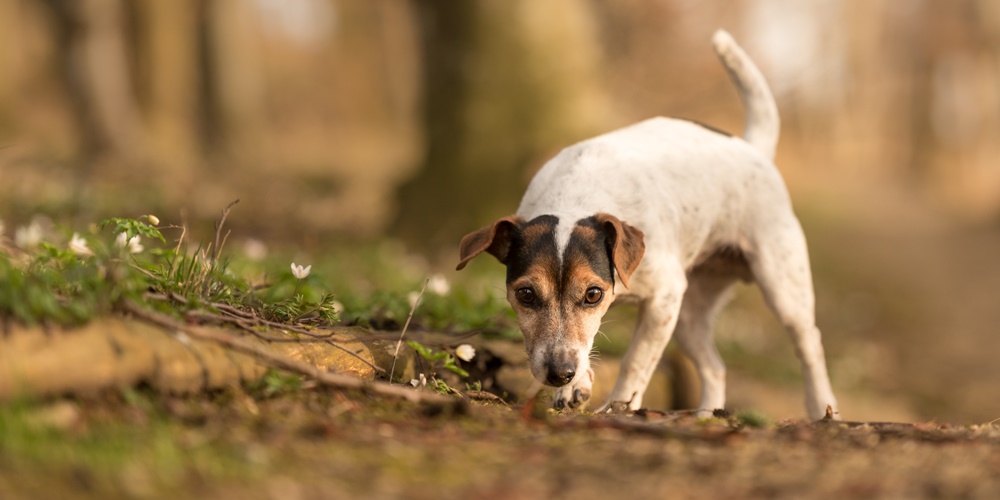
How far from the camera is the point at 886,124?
47.1m

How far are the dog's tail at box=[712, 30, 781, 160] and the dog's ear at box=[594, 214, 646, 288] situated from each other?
211 cm

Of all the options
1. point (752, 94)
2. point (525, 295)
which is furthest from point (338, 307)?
point (752, 94)

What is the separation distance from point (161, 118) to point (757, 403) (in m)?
15.0

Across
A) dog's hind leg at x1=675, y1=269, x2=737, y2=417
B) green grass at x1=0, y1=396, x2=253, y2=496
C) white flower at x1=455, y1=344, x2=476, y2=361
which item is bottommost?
green grass at x1=0, y1=396, x2=253, y2=496

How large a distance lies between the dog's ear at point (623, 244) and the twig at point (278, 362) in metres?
1.34

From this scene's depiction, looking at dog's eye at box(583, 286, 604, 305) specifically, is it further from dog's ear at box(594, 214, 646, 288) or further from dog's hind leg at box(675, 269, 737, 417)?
dog's hind leg at box(675, 269, 737, 417)

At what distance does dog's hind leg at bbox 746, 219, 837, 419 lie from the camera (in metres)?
6.00

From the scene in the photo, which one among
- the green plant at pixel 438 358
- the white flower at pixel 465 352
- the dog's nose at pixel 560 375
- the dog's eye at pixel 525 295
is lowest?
the green plant at pixel 438 358

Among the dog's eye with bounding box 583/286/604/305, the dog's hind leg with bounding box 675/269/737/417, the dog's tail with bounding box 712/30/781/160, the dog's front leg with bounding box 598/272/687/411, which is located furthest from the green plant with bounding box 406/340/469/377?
the dog's tail with bounding box 712/30/781/160

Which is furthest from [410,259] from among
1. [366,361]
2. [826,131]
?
[826,131]

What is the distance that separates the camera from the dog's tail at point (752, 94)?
262 inches

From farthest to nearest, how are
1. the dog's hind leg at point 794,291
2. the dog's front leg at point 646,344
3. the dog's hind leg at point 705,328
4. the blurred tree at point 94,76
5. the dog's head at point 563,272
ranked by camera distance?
the blurred tree at point 94,76 < the dog's hind leg at point 705,328 < the dog's hind leg at point 794,291 < the dog's front leg at point 646,344 < the dog's head at point 563,272

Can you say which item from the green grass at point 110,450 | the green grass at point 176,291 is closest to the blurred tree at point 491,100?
the green grass at point 176,291

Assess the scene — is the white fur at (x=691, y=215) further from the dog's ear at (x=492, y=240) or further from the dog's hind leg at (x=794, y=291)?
the dog's ear at (x=492, y=240)
